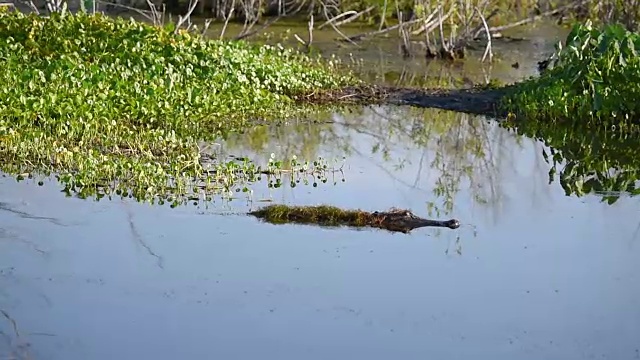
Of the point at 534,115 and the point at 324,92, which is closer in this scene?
the point at 534,115

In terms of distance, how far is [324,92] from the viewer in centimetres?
1387

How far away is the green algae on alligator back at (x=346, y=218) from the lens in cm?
795

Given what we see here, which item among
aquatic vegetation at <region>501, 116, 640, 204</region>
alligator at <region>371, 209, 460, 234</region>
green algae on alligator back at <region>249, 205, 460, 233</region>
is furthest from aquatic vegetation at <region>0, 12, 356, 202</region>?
aquatic vegetation at <region>501, 116, 640, 204</region>

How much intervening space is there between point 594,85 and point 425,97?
276 cm

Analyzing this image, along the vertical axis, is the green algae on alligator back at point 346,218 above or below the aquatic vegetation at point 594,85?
below

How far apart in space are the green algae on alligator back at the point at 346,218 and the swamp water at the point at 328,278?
0.42 feet

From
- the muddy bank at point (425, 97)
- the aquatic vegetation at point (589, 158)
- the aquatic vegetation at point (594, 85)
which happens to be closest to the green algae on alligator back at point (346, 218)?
the aquatic vegetation at point (589, 158)

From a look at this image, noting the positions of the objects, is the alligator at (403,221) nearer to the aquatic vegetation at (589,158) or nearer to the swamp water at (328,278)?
the swamp water at (328,278)

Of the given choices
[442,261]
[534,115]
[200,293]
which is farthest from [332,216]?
[534,115]

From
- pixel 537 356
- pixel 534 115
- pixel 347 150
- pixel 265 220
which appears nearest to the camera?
pixel 537 356

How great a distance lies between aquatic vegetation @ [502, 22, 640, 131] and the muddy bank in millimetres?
928

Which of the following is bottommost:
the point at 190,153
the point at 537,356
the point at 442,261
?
the point at 537,356

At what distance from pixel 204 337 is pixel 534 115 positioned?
7.66m

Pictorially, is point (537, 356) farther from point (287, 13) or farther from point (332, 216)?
point (287, 13)
